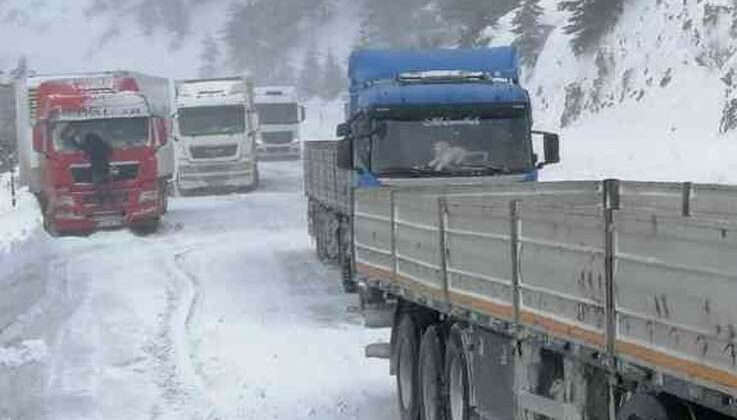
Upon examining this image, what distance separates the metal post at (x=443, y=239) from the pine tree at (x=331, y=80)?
99.0 meters

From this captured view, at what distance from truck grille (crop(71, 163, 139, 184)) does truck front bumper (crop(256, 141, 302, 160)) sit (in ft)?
98.8

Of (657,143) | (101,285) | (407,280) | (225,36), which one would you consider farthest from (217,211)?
(225,36)

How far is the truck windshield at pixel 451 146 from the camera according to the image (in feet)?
58.3

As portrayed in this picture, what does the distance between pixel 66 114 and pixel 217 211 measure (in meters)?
6.37

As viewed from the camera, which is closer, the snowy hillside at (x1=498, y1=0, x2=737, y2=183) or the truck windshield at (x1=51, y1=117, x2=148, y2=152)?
the snowy hillside at (x1=498, y1=0, x2=737, y2=183)

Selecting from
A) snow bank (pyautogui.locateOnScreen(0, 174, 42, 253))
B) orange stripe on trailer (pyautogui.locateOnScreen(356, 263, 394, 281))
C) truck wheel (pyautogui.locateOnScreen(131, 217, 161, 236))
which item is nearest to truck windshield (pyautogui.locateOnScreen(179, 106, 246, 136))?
snow bank (pyautogui.locateOnScreen(0, 174, 42, 253))

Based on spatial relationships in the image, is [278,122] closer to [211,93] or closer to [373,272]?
[211,93]

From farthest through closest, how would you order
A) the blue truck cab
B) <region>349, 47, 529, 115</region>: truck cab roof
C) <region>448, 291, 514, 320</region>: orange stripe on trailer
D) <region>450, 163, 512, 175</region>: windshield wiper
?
<region>349, 47, 529, 115</region>: truck cab roof → the blue truck cab → <region>450, 163, 512, 175</region>: windshield wiper → <region>448, 291, 514, 320</region>: orange stripe on trailer

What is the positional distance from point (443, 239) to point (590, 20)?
110 ft

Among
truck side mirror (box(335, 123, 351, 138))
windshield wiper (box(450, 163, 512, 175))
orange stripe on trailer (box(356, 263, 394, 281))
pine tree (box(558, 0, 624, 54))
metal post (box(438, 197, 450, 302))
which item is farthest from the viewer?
pine tree (box(558, 0, 624, 54))

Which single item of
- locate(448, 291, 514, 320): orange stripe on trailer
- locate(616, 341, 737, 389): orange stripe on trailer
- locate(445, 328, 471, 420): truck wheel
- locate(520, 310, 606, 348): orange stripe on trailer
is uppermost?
locate(616, 341, 737, 389): orange stripe on trailer

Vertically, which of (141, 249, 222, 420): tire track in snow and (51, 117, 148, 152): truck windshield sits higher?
(51, 117, 148, 152): truck windshield

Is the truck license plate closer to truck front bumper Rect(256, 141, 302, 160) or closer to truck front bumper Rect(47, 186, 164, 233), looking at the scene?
truck front bumper Rect(47, 186, 164, 233)

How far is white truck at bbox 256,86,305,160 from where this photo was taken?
196 feet
